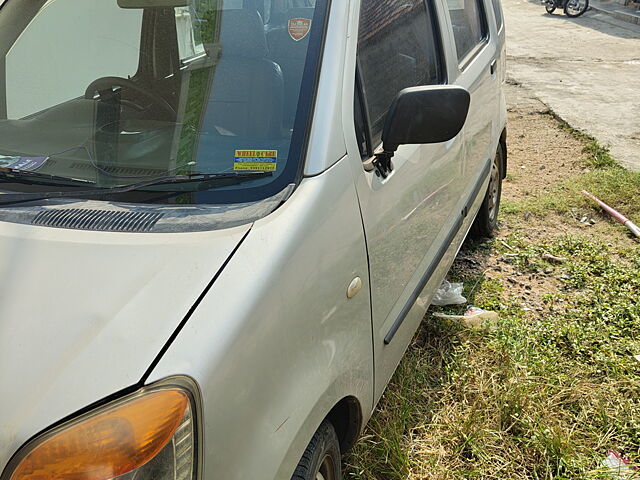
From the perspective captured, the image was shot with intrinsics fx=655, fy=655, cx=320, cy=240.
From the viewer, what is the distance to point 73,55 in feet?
7.16

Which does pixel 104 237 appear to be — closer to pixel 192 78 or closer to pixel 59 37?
pixel 192 78

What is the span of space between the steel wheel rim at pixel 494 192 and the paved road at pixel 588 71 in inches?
71.5

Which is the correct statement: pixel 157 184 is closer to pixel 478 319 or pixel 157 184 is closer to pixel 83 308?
pixel 83 308

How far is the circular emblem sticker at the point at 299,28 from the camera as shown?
1.89 metres

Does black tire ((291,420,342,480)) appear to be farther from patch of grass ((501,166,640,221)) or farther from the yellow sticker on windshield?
patch of grass ((501,166,640,221))

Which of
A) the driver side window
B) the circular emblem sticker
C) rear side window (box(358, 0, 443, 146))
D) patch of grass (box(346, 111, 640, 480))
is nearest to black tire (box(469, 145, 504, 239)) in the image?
patch of grass (box(346, 111, 640, 480))

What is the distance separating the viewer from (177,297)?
1.33 m

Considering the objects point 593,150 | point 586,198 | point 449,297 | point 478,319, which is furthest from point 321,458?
point 593,150

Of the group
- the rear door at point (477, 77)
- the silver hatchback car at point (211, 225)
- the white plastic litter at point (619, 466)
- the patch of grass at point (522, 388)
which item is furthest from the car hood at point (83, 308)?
the rear door at point (477, 77)

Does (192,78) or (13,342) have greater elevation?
(192,78)

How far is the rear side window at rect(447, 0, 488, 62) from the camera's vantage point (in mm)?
3090

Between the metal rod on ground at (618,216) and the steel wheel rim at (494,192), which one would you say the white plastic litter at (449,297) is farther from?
the metal rod on ground at (618,216)

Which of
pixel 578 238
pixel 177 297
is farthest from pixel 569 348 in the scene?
pixel 177 297

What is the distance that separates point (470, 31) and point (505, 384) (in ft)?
6.11
